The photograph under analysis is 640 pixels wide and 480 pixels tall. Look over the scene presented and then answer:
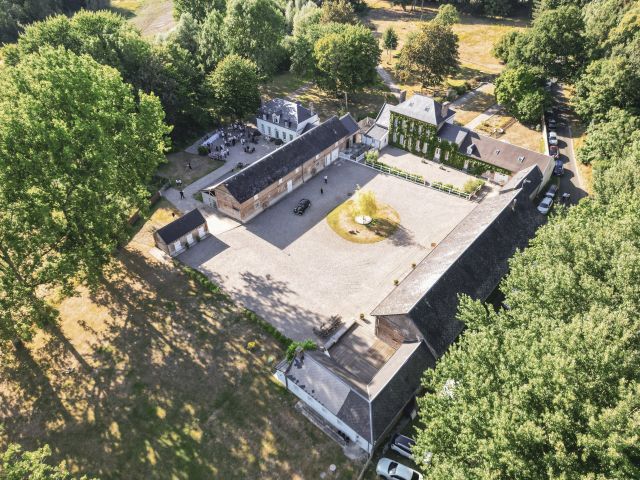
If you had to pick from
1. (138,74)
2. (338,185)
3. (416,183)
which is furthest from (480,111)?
(138,74)

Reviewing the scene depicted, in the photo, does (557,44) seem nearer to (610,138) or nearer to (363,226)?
(610,138)

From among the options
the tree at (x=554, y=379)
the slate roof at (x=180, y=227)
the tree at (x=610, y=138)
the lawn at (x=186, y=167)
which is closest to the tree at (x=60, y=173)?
the slate roof at (x=180, y=227)

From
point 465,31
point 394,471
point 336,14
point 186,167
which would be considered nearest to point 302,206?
point 186,167

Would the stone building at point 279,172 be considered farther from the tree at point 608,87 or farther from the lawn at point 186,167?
the tree at point 608,87

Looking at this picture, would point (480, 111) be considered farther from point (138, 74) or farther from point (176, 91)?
point (138, 74)

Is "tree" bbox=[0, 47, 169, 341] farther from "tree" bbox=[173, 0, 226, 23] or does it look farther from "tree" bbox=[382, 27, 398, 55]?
"tree" bbox=[382, 27, 398, 55]

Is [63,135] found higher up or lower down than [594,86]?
higher up
